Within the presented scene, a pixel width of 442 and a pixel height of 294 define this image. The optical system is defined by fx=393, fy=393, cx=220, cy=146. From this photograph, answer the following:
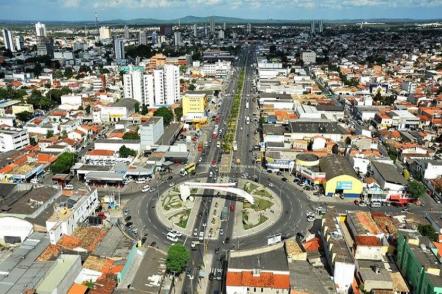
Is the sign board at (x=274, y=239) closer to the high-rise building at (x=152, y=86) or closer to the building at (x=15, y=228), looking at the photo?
the building at (x=15, y=228)

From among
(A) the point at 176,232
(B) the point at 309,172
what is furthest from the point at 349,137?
(A) the point at 176,232

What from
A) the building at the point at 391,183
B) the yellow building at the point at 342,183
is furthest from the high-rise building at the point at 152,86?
the building at the point at 391,183

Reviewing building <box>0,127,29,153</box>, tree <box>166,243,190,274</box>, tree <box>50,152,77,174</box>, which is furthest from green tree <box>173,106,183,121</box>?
tree <box>166,243,190,274</box>

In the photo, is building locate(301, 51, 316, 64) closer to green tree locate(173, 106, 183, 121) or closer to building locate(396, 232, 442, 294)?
green tree locate(173, 106, 183, 121)

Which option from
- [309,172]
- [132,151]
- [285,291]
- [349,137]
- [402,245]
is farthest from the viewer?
[349,137]

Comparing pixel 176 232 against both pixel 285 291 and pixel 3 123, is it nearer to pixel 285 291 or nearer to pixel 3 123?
pixel 285 291

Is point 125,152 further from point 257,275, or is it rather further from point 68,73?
point 68,73
